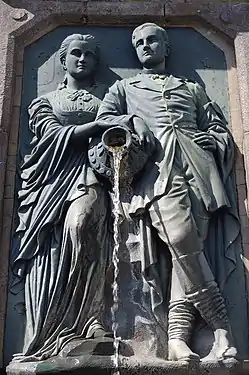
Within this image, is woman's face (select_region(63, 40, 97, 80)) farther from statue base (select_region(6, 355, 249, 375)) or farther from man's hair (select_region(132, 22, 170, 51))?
statue base (select_region(6, 355, 249, 375))

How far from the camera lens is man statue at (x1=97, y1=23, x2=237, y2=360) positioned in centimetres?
534

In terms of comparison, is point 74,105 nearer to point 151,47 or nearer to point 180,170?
point 151,47

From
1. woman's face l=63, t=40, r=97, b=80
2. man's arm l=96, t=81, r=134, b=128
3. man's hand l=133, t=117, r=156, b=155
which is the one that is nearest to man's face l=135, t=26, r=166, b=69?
man's arm l=96, t=81, r=134, b=128

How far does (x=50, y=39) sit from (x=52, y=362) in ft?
11.6

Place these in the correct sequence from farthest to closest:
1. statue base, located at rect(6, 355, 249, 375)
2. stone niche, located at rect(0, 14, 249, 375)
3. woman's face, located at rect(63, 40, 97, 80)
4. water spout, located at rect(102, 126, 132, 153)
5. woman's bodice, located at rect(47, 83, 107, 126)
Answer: woman's face, located at rect(63, 40, 97, 80) → woman's bodice, located at rect(47, 83, 107, 126) → water spout, located at rect(102, 126, 132, 153) → stone niche, located at rect(0, 14, 249, 375) → statue base, located at rect(6, 355, 249, 375)

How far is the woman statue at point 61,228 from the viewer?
210 inches

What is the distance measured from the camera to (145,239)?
5.60m

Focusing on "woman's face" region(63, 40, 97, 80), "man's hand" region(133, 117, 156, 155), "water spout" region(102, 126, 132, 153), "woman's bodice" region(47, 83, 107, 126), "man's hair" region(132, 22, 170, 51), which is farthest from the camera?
"man's hair" region(132, 22, 170, 51)

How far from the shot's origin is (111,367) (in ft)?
16.1

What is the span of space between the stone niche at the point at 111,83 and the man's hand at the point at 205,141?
359 millimetres

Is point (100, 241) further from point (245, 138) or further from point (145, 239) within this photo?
point (245, 138)

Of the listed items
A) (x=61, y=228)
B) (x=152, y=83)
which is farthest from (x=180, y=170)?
(x=61, y=228)

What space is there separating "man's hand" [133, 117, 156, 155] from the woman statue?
30 cm

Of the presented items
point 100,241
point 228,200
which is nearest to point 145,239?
point 100,241
